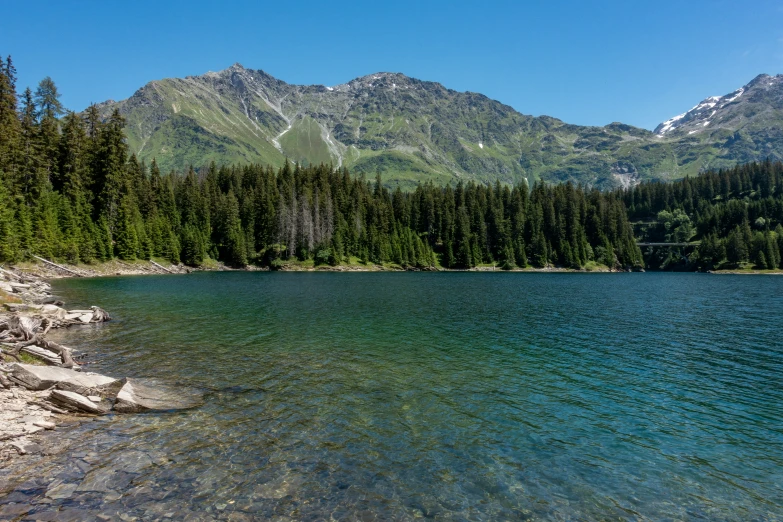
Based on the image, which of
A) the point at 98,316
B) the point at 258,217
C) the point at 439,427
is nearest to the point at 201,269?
the point at 258,217

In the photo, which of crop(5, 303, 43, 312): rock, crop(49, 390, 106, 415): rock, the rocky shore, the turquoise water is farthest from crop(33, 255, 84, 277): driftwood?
crop(49, 390, 106, 415): rock

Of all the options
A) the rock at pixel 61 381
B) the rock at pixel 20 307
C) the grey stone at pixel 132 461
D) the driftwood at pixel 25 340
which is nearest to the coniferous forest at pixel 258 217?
the rock at pixel 20 307

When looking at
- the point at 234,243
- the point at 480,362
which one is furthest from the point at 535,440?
the point at 234,243

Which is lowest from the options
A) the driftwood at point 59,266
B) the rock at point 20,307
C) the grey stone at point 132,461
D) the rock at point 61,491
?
the grey stone at point 132,461

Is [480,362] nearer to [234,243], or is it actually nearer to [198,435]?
[198,435]

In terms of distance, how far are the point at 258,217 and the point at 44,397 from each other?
140919 millimetres

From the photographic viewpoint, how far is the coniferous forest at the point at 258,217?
83812 mm

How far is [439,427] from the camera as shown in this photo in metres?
16.8

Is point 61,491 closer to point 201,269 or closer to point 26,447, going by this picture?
point 26,447

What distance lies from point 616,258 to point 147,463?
8195 inches

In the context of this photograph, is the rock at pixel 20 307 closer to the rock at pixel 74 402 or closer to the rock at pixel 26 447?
the rock at pixel 74 402

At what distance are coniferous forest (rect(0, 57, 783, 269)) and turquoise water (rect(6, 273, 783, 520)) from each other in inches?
2682

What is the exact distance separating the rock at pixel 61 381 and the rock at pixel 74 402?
2.11ft

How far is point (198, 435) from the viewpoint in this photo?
15.2 meters
